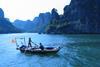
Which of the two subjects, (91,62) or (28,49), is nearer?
(91,62)

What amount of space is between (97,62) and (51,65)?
A: 8857mm

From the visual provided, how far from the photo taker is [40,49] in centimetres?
6750

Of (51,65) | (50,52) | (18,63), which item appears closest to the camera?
(51,65)

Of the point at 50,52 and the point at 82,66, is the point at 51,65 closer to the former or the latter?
the point at 82,66

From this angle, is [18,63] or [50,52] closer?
[18,63]

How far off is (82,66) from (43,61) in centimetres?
1152

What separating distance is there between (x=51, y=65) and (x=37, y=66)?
2703mm

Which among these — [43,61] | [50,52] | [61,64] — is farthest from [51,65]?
[50,52]

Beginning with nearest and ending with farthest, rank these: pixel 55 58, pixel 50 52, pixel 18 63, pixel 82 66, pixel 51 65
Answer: pixel 82 66
pixel 51 65
pixel 18 63
pixel 55 58
pixel 50 52

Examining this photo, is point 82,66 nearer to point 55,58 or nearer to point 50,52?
point 55,58

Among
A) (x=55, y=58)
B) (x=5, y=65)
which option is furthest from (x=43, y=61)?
(x=5, y=65)

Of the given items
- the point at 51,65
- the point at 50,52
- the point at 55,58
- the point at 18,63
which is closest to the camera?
the point at 51,65

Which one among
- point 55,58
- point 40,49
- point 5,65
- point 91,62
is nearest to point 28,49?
point 40,49

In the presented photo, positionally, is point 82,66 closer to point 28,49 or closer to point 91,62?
point 91,62
